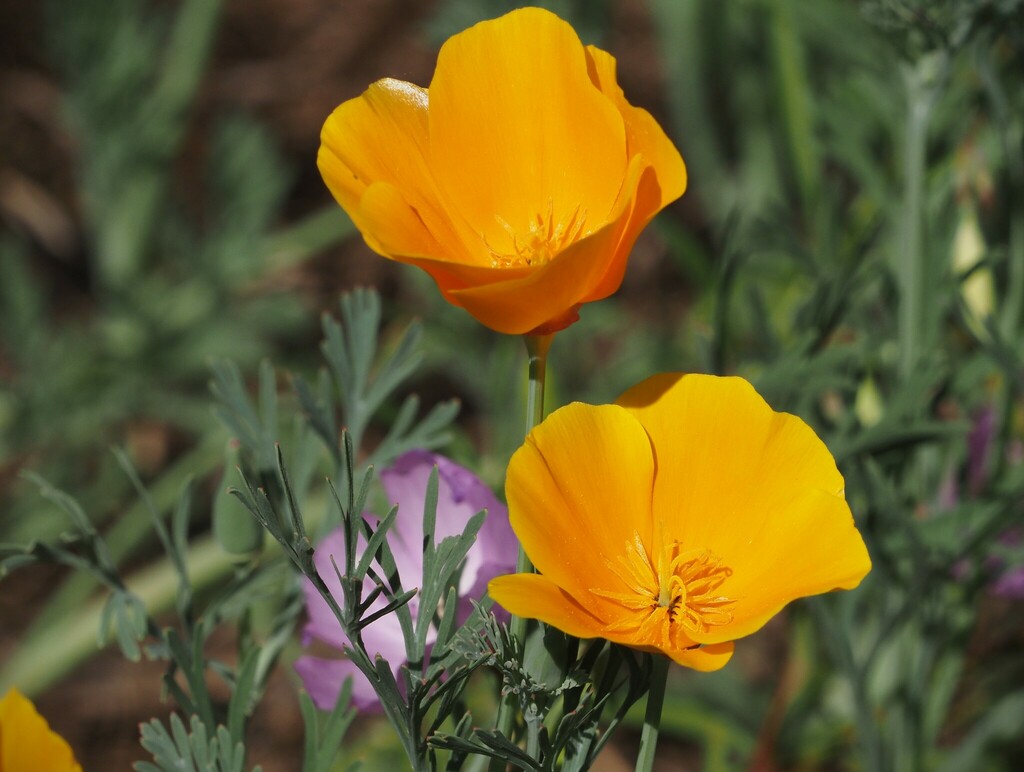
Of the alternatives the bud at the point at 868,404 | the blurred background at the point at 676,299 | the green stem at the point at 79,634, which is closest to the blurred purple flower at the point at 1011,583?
the blurred background at the point at 676,299

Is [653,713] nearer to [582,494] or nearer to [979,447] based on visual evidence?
[582,494]

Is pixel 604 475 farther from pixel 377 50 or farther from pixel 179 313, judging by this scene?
pixel 377 50

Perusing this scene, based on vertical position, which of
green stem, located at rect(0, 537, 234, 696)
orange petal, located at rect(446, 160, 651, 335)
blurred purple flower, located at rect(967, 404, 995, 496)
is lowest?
green stem, located at rect(0, 537, 234, 696)

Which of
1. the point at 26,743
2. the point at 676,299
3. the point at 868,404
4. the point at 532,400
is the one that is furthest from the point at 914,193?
the point at 676,299

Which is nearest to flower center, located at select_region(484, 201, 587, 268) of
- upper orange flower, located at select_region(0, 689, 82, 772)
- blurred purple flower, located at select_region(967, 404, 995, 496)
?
upper orange flower, located at select_region(0, 689, 82, 772)

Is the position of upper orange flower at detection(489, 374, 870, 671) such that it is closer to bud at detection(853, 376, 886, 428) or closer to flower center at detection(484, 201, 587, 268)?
flower center at detection(484, 201, 587, 268)
